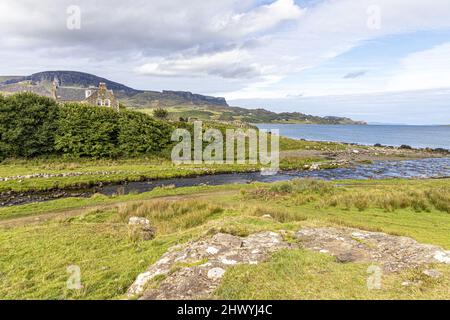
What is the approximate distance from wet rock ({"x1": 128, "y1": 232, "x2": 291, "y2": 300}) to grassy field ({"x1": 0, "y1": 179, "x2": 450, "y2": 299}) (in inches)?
17.2

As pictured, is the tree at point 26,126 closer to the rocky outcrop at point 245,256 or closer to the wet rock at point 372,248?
the rocky outcrop at point 245,256

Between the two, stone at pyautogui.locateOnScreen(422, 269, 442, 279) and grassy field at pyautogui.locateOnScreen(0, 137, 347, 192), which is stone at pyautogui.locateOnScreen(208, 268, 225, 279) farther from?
grassy field at pyautogui.locateOnScreen(0, 137, 347, 192)

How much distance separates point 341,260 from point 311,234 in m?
2.76

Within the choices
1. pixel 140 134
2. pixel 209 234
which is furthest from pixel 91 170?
pixel 209 234

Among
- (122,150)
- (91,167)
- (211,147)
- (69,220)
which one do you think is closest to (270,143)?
(211,147)

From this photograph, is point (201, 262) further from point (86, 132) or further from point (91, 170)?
point (86, 132)

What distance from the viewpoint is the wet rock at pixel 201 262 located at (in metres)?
6.64

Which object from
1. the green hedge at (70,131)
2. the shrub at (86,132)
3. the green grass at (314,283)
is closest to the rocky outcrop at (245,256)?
the green grass at (314,283)

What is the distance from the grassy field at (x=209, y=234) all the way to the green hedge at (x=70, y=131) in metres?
25.7

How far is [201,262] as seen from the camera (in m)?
7.93

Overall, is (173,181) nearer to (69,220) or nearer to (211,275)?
(69,220)

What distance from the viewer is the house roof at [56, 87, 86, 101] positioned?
75.9m
